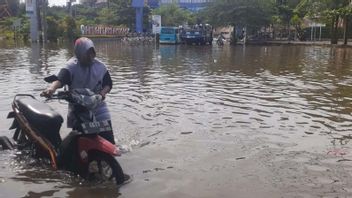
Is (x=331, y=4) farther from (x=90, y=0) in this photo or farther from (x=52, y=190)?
(x=90, y=0)

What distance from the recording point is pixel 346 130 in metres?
7.76

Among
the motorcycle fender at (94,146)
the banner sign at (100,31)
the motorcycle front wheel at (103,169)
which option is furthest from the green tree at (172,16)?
the motorcycle fender at (94,146)

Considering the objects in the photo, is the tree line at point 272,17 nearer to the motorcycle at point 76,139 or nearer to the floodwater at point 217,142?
A: the floodwater at point 217,142

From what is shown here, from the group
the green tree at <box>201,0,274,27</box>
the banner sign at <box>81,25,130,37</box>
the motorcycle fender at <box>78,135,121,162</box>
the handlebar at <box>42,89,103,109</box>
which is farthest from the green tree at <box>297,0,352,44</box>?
the motorcycle fender at <box>78,135,121,162</box>

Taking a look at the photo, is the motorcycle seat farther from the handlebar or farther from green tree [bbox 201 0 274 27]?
green tree [bbox 201 0 274 27]

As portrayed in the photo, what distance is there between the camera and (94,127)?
16.0 feet

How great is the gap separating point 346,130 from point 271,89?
193 inches

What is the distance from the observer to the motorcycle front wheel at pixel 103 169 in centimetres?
498

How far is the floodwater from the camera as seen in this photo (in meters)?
5.17

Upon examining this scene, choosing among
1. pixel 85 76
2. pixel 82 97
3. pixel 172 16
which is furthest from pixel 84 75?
pixel 172 16

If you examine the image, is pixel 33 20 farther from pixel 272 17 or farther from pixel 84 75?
pixel 84 75

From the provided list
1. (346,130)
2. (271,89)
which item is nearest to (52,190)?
(346,130)

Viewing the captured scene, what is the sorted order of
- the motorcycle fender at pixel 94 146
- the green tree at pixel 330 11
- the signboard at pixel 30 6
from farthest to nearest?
the signboard at pixel 30 6 → the green tree at pixel 330 11 → the motorcycle fender at pixel 94 146

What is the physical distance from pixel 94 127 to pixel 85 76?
0.78 meters
